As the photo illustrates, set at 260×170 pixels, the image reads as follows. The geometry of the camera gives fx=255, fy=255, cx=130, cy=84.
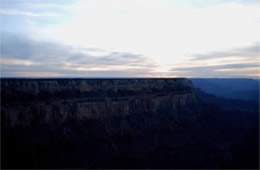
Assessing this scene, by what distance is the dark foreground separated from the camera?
2517 centimetres

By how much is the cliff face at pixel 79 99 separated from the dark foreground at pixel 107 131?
0.10 meters

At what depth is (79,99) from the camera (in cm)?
3125

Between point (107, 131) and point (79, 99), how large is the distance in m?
5.19

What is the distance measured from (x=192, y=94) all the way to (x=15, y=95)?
114ft

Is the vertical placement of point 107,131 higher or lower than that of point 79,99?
lower

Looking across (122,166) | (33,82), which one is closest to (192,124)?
(122,166)

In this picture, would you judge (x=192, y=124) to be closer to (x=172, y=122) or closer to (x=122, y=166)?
(x=172, y=122)

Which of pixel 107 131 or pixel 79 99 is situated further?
pixel 79 99

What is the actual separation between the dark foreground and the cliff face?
10 cm

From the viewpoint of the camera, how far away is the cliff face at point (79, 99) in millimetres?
26203

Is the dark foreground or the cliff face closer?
the dark foreground

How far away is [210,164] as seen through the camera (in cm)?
2761

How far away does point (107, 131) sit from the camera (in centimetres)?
3097

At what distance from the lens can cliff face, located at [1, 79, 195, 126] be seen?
26203 mm
